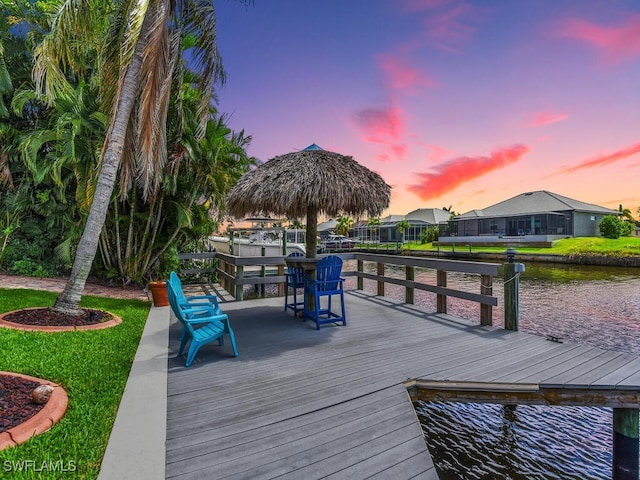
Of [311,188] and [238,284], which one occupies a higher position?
[311,188]

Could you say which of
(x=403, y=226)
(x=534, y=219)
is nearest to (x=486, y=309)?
(x=534, y=219)

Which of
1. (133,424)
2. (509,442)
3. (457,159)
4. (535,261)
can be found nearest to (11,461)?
(133,424)

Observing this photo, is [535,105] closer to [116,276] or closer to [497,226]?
[116,276]

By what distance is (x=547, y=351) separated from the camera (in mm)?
3885

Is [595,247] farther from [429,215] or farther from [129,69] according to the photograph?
[129,69]

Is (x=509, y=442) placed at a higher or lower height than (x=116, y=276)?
lower

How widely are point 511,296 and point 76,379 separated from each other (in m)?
5.43

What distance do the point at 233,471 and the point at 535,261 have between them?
101 feet

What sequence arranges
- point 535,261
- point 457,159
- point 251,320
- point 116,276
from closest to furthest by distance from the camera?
point 251,320
point 116,276
point 457,159
point 535,261

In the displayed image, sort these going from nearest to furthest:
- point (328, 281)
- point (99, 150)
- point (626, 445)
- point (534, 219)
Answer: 1. point (626, 445)
2. point (328, 281)
3. point (99, 150)
4. point (534, 219)

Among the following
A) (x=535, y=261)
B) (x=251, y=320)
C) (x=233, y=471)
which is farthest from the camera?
(x=535, y=261)

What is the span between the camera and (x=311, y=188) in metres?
4.78

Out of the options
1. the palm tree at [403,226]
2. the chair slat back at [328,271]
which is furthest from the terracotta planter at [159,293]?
the palm tree at [403,226]

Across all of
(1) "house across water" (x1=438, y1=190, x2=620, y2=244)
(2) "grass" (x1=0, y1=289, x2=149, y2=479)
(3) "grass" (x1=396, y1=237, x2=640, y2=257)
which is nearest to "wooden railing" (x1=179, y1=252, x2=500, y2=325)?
(2) "grass" (x1=0, y1=289, x2=149, y2=479)
